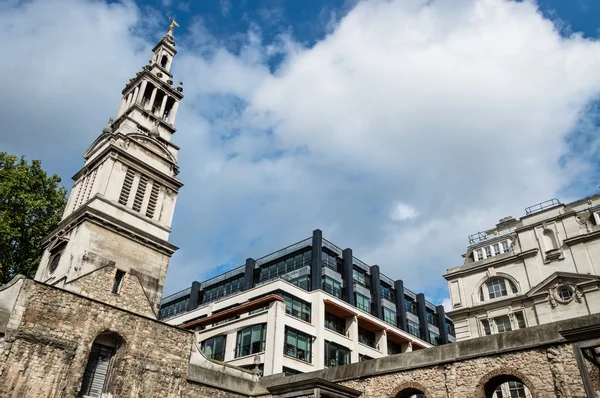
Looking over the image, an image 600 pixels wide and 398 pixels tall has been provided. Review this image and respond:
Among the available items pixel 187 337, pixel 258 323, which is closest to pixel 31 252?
pixel 187 337

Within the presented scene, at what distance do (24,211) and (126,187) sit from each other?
8.00m

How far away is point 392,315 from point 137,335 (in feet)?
136

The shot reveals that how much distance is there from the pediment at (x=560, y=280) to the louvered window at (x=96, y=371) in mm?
24877

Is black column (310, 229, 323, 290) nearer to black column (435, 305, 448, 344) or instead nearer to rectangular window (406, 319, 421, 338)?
rectangular window (406, 319, 421, 338)

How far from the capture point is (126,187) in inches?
973

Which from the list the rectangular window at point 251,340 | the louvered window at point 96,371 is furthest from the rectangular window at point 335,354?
the louvered window at point 96,371

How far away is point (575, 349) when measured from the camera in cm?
1150

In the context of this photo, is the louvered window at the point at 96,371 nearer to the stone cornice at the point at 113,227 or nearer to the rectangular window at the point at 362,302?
the stone cornice at the point at 113,227

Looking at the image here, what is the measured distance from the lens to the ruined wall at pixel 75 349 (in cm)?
1506

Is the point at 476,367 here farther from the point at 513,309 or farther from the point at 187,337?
the point at 513,309

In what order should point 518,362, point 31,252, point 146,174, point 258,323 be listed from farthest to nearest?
1. point 258,323
2. point 31,252
3. point 146,174
4. point 518,362

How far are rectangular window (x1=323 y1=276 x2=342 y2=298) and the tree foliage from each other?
2608 centimetres

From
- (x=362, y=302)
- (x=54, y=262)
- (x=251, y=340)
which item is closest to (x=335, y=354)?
(x=251, y=340)

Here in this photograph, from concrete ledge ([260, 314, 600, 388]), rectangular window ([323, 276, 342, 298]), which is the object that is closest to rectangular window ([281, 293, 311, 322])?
rectangular window ([323, 276, 342, 298])
